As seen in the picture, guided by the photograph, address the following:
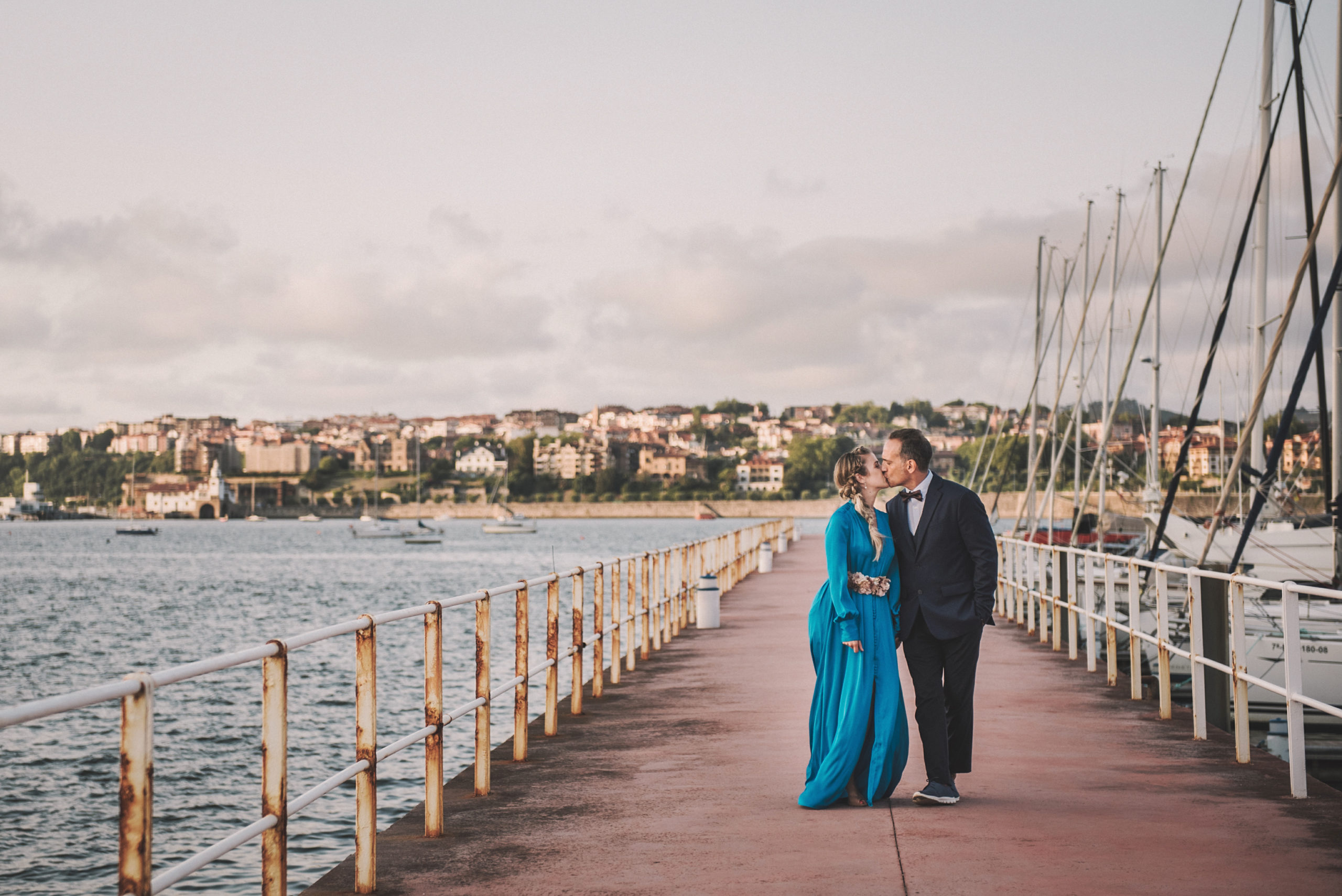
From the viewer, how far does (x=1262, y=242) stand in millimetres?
20688

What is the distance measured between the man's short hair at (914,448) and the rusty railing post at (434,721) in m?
2.29

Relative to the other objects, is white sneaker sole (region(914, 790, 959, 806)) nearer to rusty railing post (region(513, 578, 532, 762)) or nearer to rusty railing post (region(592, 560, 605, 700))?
rusty railing post (region(513, 578, 532, 762))

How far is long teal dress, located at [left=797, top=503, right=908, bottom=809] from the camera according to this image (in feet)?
20.5

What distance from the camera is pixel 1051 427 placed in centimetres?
3241

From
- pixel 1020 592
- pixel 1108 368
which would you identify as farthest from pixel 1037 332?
pixel 1020 592

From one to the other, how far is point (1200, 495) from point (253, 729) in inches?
3605

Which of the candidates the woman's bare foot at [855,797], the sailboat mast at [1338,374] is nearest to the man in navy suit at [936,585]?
the woman's bare foot at [855,797]

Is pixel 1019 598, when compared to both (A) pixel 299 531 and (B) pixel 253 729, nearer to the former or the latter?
(B) pixel 253 729

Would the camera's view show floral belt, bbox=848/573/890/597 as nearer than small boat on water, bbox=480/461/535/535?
Yes

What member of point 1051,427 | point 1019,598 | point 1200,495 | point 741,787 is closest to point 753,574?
point 1051,427

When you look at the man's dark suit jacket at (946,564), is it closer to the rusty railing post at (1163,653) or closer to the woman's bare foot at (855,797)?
the woman's bare foot at (855,797)

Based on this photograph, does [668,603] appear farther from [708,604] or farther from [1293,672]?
[1293,672]

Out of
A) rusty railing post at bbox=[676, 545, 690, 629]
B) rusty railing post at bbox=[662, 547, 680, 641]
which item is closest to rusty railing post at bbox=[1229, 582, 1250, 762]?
rusty railing post at bbox=[662, 547, 680, 641]

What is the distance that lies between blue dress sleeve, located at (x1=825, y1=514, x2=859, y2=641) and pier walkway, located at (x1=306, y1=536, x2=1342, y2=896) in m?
0.90
